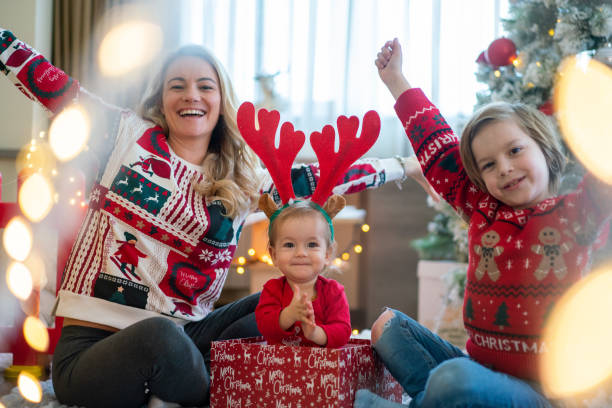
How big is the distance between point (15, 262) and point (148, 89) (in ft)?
2.03

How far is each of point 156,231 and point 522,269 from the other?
0.70 m

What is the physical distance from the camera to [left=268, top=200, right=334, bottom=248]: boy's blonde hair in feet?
3.66

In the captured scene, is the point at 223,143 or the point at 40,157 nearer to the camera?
the point at 223,143

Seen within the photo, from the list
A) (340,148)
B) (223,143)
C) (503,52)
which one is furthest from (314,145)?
(503,52)

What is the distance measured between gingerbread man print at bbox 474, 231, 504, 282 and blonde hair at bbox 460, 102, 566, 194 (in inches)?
4.0

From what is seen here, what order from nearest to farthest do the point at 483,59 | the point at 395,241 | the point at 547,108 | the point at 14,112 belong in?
the point at 547,108
the point at 483,59
the point at 14,112
the point at 395,241

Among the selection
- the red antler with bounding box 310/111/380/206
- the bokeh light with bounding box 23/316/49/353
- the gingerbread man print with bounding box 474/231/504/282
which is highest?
the red antler with bounding box 310/111/380/206

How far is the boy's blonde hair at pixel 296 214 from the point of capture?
43.9 inches

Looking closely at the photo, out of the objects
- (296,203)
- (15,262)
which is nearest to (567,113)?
(296,203)

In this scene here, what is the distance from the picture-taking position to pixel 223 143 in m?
1.42

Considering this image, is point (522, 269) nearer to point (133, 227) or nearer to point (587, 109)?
point (587, 109)

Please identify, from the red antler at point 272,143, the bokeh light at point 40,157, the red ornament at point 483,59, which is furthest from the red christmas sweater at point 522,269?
the bokeh light at point 40,157

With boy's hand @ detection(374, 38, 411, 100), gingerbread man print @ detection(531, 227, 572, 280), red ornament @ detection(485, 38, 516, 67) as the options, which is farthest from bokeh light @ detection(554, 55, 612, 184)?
boy's hand @ detection(374, 38, 411, 100)

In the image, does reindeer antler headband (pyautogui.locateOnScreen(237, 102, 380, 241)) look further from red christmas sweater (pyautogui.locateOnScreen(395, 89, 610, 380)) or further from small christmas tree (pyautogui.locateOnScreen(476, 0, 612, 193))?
small christmas tree (pyautogui.locateOnScreen(476, 0, 612, 193))
